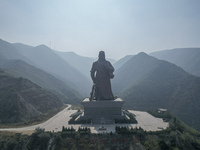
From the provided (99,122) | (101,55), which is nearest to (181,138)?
(99,122)

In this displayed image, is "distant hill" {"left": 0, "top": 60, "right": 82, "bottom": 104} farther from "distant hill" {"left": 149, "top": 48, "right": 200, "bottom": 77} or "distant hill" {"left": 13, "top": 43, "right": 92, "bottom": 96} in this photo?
"distant hill" {"left": 149, "top": 48, "right": 200, "bottom": 77}

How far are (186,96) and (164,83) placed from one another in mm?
14181

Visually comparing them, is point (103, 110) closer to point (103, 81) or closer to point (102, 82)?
point (102, 82)

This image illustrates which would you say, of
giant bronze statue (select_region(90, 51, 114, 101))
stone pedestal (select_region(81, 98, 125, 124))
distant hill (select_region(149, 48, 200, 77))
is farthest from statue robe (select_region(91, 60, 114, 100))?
distant hill (select_region(149, 48, 200, 77))

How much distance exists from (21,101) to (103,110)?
1639 centimetres

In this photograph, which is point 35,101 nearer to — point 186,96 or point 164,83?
point 186,96

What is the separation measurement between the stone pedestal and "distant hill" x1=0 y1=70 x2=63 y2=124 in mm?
9935

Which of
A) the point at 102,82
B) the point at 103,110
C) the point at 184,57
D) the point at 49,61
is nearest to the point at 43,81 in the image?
the point at 102,82

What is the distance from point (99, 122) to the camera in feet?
72.8

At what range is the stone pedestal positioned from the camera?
22.9 metres

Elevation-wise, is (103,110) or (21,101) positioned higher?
(21,101)

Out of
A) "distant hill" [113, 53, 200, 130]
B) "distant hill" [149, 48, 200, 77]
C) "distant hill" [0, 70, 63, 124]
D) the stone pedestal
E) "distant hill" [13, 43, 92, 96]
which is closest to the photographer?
the stone pedestal

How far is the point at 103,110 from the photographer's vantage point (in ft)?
76.3

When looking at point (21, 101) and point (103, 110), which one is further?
point (21, 101)
